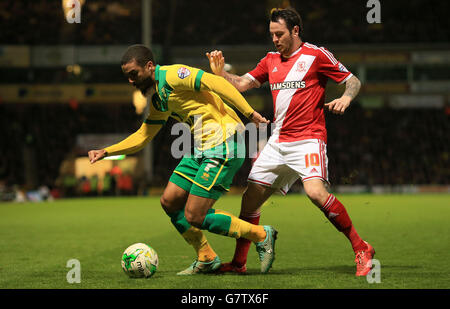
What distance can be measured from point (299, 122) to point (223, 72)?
2.41 feet

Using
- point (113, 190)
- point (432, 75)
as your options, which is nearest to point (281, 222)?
point (113, 190)

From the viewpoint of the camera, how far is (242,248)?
5344 mm

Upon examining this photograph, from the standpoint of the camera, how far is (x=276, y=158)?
16.9ft

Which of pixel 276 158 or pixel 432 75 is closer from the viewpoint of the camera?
pixel 276 158

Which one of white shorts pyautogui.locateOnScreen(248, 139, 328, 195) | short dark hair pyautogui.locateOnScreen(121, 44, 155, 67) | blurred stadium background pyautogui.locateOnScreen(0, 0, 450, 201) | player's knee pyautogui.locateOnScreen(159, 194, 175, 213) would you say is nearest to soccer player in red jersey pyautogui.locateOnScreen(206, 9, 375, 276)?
white shorts pyautogui.locateOnScreen(248, 139, 328, 195)

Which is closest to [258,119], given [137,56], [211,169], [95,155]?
[211,169]

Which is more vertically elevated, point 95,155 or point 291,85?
point 291,85

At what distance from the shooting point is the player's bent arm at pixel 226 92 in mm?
4688

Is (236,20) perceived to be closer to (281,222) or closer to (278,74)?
(281,222)

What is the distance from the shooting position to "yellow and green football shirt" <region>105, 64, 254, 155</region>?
4.75m

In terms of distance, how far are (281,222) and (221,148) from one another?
7.10m

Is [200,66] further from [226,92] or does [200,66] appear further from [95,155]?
[226,92]

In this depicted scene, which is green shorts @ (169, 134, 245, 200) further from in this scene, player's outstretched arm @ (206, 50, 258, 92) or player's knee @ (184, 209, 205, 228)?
player's outstretched arm @ (206, 50, 258, 92)
